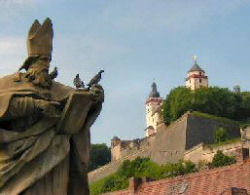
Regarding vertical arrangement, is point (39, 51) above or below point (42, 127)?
above

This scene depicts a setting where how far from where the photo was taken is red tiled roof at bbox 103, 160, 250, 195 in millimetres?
39594

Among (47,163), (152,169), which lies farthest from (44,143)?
(152,169)

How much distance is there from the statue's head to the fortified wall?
76.7 metres

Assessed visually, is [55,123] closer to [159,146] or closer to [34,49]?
[34,49]

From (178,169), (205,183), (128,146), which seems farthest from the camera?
(128,146)

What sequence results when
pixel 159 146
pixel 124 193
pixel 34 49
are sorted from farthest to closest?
pixel 159 146 < pixel 124 193 < pixel 34 49

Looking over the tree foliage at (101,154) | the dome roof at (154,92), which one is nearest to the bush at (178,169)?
the tree foliage at (101,154)

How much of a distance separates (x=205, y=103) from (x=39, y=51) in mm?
91715

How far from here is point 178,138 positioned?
9031 centimetres

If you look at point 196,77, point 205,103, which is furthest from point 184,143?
point 196,77

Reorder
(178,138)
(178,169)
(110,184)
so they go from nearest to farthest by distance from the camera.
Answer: (178,169) → (110,184) → (178,138)

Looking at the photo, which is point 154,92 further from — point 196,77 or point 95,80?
point 95,80

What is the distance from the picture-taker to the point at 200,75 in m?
131

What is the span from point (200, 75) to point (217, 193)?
93.3 metres
